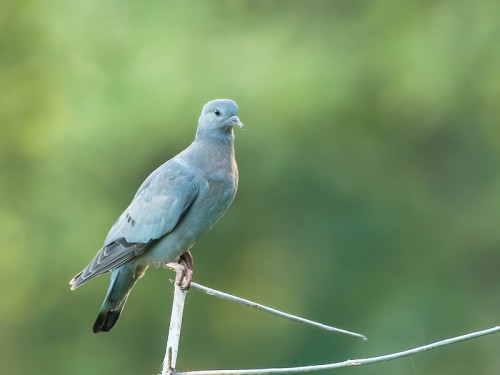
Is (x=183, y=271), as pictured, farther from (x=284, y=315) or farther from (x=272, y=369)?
(x=272, y=369)

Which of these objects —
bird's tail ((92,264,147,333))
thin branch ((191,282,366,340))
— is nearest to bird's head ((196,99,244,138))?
bird's tail ((92,264,147,333))

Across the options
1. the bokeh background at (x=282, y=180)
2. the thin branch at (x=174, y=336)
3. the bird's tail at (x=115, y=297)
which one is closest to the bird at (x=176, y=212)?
the bird's tail at (x=115, y=297)

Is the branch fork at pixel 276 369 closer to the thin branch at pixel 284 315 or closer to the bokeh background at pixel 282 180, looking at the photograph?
the thin branch at pixel 284 315

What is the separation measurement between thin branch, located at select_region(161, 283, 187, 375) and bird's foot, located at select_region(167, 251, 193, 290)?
20 centimetres

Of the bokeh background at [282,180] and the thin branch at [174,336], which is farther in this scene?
the bokeh background at [282,180]

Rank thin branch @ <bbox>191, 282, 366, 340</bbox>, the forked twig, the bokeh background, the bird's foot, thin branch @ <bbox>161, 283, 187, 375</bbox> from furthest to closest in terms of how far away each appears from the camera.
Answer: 1. the bokeh background
2. the bird's foot
3. thin branch @ <bbox>161, 283, 187, 375</bbox>
4. thin branch @ <bbox>191, 282, 366, 340</bbox>
5. the forked twig

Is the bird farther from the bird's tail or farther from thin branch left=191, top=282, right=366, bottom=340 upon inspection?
thin branch left=191, top=282, right=366, bottom=340

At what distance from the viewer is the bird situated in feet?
17.3

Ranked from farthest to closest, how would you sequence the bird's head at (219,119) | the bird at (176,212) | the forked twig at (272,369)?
the bird's head at (219,119) → the bird at (176,212) → the forked twig at (272,369)

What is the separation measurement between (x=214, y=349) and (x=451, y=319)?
2.47 meters

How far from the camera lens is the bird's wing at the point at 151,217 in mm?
5305

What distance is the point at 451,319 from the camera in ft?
37.4

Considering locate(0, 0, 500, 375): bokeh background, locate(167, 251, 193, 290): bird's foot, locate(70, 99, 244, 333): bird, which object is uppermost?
locate(0, 0, 500, 375): bokeh background

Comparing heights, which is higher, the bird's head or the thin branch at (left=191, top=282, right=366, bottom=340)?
the bird's head
